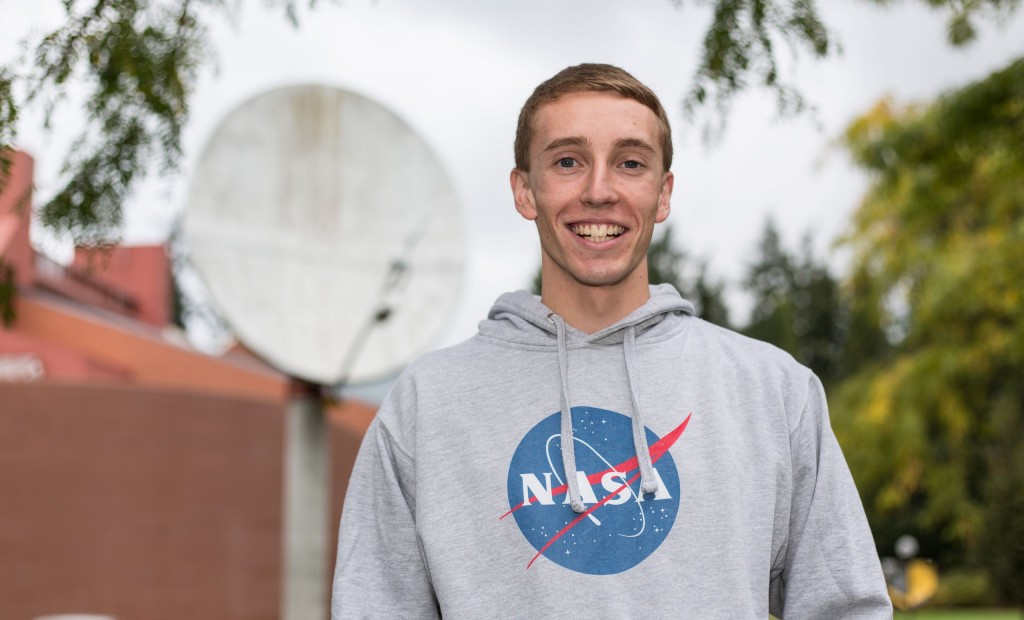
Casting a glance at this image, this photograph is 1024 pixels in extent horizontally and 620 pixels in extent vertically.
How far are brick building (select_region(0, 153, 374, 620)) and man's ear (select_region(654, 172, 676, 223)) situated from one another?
1273cm

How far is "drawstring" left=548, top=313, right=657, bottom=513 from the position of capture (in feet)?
5.79

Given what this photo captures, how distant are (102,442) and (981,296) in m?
11.7

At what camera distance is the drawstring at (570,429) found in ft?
5.79

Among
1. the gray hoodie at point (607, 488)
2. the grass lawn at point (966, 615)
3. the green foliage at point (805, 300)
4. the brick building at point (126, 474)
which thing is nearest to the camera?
the gray hoodie at point (607, 488)

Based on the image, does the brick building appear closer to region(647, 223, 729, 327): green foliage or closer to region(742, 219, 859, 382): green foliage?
region(647, 223, 729, 327): green foliage

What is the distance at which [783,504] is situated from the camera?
5.96ft

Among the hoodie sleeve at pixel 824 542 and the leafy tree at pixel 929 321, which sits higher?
the leafy tree at pixel 929 321

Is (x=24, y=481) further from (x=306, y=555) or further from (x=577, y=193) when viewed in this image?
(x=577, y=193)

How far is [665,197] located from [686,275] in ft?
111

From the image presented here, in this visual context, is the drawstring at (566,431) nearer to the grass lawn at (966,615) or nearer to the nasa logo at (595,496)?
the nasa logo at (595,496)

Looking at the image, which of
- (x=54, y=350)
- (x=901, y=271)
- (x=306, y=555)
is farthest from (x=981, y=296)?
(x=54, y=350)

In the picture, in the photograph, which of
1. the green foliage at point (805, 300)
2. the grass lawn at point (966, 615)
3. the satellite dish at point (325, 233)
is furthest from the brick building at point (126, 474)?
the green foliage at point (805, 300)

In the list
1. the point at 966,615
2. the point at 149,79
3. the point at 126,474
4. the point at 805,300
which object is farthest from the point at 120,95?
the point at 805,300

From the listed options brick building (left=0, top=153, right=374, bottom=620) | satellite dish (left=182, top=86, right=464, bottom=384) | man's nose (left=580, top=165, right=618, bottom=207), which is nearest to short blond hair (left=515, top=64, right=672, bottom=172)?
man's nose (left=580, top=165, right=618, bottom=207)
